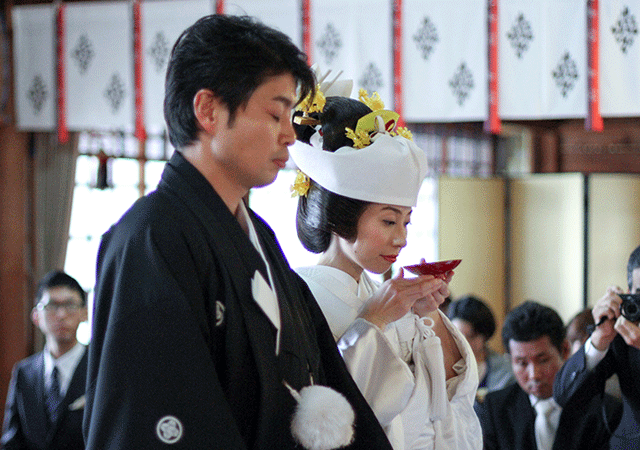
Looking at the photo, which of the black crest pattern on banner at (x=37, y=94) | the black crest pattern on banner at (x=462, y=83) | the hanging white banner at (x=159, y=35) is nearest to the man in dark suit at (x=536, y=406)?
the black crest pattern on banner at (x=462, y=83)

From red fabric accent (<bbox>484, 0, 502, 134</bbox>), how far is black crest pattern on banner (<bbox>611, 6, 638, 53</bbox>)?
1.87 feet

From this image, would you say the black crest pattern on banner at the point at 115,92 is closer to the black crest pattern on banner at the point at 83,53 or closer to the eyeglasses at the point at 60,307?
the black crest pattern on banner at the point at 83,53

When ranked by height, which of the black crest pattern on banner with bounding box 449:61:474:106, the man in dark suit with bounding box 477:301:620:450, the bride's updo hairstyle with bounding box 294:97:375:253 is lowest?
the man in dark suit with bounding box 477:301:620:450

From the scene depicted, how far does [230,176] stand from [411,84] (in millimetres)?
3003

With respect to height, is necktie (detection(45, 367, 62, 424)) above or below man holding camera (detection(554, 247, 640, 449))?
below

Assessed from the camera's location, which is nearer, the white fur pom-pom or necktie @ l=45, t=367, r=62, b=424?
the white fur pom-pom

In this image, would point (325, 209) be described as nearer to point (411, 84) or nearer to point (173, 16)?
point (411, 84)

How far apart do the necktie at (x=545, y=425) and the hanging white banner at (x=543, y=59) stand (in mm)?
1620

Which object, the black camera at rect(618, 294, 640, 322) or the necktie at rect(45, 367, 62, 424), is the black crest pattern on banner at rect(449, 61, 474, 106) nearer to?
the black camera at rect(618, 294, 640, 322)

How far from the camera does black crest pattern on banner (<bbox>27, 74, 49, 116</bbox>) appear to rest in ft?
15.1

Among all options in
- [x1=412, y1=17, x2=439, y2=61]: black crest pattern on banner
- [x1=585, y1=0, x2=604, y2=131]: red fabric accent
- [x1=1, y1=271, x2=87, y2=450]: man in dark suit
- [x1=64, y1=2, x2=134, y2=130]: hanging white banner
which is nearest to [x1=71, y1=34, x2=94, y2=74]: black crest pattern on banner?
[x1=64, y1=2, x2=134, y2=130]: hanging white banner

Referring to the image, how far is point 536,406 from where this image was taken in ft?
9.21

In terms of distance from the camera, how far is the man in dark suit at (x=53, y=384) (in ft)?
10.4

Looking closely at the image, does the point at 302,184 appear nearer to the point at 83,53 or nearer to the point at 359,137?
the point at 359,137
